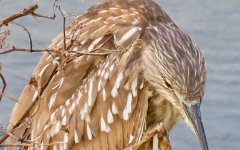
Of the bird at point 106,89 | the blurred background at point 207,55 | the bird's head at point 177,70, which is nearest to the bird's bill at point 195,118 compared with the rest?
the bird's head at point 177,70

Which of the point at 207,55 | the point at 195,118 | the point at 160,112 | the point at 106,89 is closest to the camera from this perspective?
the point at 195,118

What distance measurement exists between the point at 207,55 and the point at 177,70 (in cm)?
273

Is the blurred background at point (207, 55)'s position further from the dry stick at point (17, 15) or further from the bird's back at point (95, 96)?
the dry stick at point (17, 15)

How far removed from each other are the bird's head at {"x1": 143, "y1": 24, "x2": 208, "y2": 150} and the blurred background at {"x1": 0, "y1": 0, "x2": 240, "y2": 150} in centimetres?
192

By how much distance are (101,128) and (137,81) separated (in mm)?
347

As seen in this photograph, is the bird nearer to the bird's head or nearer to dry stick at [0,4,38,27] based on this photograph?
the bird's head

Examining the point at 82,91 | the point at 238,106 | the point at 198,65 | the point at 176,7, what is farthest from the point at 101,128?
the point at 176,7

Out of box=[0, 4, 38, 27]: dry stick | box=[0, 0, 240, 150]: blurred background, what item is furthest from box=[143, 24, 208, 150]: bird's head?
box=[0, 0, 240, 150]: blurred background

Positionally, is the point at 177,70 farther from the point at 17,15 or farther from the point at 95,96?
the point at 17,15

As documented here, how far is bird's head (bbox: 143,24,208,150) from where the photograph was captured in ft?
16.5

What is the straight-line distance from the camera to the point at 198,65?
5.19 meters

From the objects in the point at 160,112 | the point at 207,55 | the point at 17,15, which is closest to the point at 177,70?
the point at 160,112

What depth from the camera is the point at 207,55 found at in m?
7.80

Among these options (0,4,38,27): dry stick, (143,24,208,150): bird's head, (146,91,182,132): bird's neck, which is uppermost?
(0,4,38,27): dry stick
